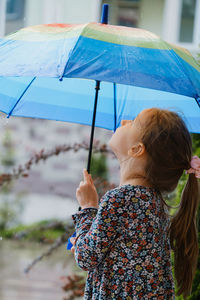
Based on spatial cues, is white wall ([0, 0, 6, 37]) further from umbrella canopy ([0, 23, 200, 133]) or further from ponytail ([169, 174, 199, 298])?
ponytail ([169, 174, 199, 298])

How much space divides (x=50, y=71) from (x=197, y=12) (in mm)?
5943

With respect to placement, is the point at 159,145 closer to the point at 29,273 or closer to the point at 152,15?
the point at 29,273

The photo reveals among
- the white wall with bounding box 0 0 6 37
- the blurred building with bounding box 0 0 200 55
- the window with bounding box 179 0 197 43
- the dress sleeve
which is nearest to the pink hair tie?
the dress sleeve

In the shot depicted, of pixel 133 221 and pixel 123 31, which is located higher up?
pixel 123 31

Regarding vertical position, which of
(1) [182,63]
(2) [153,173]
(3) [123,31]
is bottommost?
(2) [153,173]

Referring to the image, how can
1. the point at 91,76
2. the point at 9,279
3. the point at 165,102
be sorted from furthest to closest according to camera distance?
the point at 9,279, the point at 165,102, the point at 91,76

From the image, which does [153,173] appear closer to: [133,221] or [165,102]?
[133,221]

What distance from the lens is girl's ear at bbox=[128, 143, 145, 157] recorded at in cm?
177

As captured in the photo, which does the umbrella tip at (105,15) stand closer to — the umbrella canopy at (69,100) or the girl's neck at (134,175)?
the umbrella canopy at (69,100)

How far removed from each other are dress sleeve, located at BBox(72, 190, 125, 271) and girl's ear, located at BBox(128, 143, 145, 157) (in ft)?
0.58

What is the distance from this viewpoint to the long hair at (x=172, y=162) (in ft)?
5.80

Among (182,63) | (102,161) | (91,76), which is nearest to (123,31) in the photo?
(182,63)

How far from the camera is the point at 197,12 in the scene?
23.1ft

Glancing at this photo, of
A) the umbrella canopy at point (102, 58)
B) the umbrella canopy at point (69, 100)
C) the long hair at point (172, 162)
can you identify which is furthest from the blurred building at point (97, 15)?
the long hair at point (172, 162)
